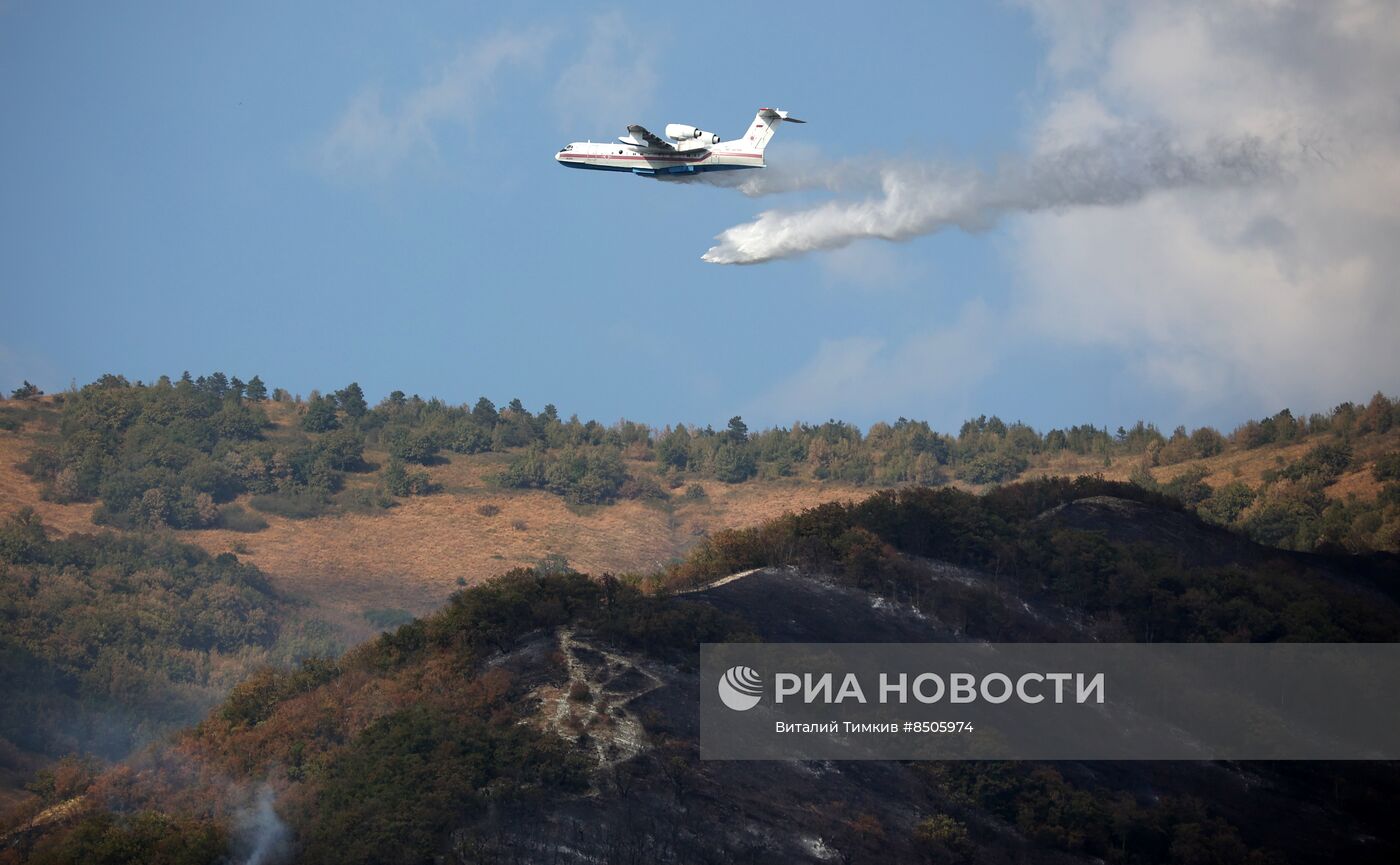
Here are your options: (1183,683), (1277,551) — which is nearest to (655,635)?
(1183,683)

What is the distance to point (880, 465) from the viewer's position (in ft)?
557

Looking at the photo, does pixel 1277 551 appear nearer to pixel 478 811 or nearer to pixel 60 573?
pixel 478 811

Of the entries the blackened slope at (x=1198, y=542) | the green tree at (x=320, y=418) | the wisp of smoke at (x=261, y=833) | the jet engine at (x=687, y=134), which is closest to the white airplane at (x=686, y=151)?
the jet engine at (x=687, y=134)

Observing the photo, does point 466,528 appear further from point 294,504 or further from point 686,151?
point 686,151

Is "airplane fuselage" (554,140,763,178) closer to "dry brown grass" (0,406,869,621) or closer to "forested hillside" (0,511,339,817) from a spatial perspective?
"forested hillside" (0,511,339,817)

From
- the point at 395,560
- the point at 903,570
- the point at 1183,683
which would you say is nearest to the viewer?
the point at 1183,683

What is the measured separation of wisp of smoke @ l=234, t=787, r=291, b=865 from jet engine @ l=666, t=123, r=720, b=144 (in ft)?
141

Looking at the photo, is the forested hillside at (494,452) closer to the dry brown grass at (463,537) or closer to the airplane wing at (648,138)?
the dry brown grass at (463,537)

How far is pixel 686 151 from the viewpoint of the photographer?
297 feet

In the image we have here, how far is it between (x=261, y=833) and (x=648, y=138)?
45102 mm

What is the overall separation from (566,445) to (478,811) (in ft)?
401

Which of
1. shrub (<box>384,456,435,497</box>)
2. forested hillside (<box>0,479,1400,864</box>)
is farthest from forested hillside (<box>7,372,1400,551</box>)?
forested hillside (<box>0,479,1400,864</box>)

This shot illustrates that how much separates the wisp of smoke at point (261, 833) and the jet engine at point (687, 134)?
4283 cm

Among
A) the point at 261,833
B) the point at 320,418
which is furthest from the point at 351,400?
the point at 261,833
